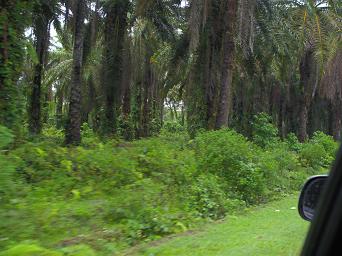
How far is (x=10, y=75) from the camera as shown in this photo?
37.3 ft

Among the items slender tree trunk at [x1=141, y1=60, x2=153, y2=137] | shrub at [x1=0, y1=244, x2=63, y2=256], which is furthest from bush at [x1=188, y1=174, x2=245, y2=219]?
slender tree trunk at [x1=141, y1=60, x2=153, y2=137]

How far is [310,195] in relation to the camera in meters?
2.39

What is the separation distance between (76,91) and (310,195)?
14910mm

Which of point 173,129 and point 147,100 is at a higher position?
point 147,100

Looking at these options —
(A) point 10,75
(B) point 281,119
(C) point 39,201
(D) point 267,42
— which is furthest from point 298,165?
(B) point 281,119

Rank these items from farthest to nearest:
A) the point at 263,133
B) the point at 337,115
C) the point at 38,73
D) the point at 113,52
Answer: the point at 337,115 < the point at 38,73 < the point at 263,133 < the point at 113,52

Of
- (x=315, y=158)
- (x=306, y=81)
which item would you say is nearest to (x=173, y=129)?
(x=306, y=81)

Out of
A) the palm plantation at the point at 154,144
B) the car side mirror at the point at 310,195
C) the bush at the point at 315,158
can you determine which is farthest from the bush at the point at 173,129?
the car side mirror at the point at 310,195

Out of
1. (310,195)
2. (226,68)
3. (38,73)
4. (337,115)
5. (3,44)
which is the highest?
(226,68)

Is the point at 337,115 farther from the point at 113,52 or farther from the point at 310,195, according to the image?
the point at 310,195

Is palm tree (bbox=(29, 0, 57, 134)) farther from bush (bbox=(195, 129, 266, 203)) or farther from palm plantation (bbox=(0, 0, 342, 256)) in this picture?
bush (bbox=(195, 129, 266, 203))

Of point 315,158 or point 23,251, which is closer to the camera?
point 23,251

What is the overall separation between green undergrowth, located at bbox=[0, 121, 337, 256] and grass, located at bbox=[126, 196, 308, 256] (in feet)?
1.84

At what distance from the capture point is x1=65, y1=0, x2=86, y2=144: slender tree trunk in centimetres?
1633
